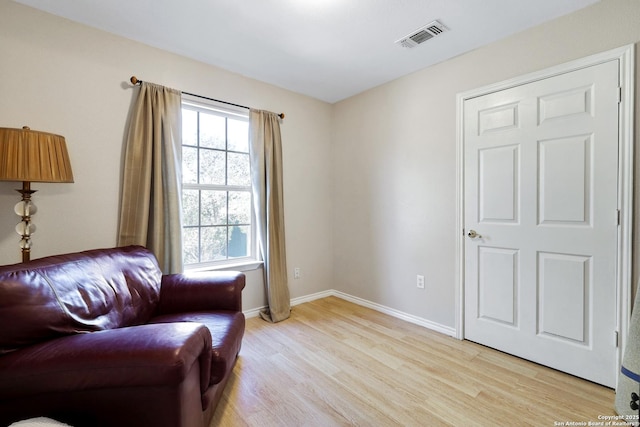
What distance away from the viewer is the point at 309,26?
2025 mm

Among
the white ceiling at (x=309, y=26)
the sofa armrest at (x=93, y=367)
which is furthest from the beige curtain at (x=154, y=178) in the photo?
the sofa armrest at (x=93, y=367)

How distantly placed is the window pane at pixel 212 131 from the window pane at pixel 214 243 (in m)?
0.84

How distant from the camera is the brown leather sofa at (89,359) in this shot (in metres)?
0.99

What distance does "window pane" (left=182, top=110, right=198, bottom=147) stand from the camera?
101 inches

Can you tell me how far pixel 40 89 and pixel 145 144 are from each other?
667 millimetres

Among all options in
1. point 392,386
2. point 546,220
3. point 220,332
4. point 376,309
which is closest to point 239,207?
point 220,332

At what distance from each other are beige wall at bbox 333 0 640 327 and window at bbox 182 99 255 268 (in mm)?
1196

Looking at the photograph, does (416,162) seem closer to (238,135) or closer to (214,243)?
(238,135)

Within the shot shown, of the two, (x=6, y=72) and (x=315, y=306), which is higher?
(x=6, y=72)

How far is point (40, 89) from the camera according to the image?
185 cm

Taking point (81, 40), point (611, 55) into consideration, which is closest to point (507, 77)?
point (611, 55)

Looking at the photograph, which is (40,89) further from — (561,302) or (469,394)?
(561,302)

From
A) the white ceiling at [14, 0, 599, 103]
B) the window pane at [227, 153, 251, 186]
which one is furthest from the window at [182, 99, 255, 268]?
the white ceiling at [14, 0, 599, 103]

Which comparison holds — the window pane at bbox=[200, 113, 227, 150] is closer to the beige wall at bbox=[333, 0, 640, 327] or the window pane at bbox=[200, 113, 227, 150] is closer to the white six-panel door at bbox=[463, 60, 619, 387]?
the beige wall at bbox=[333, 0, 640, 327]
